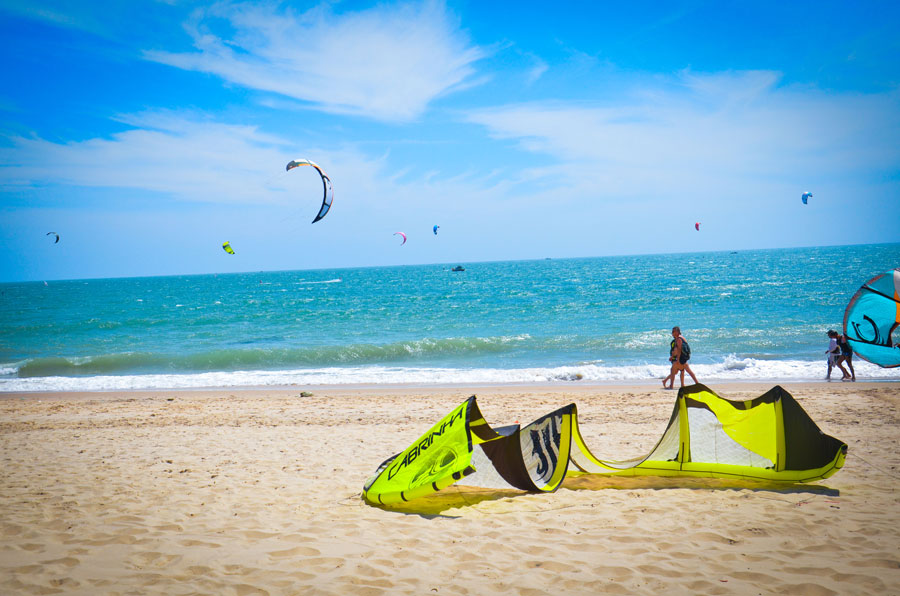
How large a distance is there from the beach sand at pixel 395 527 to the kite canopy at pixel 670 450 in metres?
0.15

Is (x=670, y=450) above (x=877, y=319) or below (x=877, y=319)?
below

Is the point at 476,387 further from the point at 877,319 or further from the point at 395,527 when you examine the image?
the point at 395,527

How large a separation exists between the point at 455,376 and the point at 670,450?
9.93 m

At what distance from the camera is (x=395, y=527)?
163 inches

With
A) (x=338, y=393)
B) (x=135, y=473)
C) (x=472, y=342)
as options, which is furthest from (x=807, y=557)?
(x=472, y=342)

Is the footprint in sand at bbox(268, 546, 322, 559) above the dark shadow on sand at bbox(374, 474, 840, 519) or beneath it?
above

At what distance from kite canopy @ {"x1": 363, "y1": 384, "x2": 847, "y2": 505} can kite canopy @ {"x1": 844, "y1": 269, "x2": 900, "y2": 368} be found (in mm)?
1410

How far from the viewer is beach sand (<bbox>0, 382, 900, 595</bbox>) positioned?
10.6ft

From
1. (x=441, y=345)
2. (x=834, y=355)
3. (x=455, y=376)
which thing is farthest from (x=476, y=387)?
(x=834, y=355)

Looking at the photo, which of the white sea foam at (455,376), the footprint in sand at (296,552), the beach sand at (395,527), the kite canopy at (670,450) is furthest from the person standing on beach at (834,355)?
the footprint in sand at (296,552)

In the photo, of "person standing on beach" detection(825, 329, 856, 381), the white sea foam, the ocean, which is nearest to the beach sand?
"person standing on beach" detection(825, 329, 856, 381)

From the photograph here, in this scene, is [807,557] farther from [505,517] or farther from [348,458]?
[348,458]

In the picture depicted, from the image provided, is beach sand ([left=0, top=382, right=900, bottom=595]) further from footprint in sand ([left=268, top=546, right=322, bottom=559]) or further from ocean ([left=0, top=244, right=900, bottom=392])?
ocean ([left=0, top=244, right=900, bottom=392])

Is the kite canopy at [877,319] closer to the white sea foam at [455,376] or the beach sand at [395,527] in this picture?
the beach sand at [395,527]
